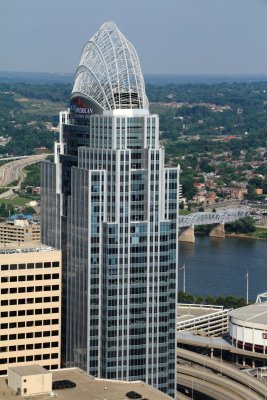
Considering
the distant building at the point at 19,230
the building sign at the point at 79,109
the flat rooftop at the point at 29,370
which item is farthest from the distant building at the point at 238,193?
the flat rooftop at the point at 29,370

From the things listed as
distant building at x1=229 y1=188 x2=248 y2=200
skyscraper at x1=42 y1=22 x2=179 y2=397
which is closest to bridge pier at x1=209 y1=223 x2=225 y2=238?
distant building at x1=229 y1=188 x2=248 y2=200

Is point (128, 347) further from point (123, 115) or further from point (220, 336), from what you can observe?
point (220, 336)

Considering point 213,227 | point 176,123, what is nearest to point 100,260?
point 213,227

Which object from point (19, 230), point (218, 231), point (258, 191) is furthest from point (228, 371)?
point (258, 191)

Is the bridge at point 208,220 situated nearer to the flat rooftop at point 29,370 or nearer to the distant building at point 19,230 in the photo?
the distant building at point 19,230

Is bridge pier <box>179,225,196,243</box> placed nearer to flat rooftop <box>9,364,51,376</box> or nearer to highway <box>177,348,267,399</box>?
highway <box>177,348,267,399</box>

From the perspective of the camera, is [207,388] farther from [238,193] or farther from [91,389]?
[238,193]
